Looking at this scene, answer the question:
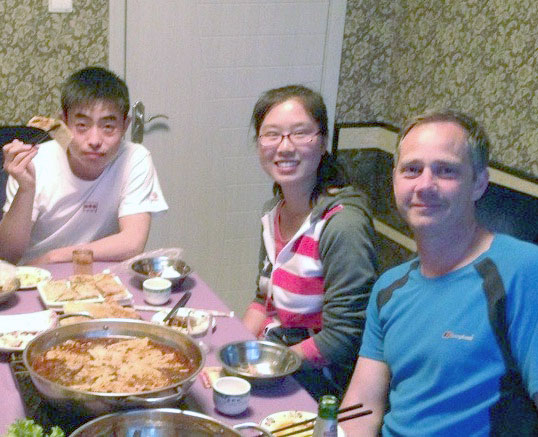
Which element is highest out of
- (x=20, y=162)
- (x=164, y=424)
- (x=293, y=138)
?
(x=293, y=138)

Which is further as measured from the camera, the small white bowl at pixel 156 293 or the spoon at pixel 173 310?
Result: the small white bowl at pixel 156 293

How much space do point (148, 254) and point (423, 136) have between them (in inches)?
41.4

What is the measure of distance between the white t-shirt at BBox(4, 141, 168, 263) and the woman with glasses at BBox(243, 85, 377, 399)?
1.77 feet

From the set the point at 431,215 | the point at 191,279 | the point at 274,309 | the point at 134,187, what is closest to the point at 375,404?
the point at 431,215

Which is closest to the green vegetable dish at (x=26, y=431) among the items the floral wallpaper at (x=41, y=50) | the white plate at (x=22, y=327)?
the white plate at (x=22, y=327)

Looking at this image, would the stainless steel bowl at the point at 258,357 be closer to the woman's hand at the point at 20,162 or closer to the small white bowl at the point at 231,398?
the small white bowl at the point at 231,398

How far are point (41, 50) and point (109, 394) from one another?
248 cm

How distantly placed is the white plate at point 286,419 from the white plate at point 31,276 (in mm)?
959

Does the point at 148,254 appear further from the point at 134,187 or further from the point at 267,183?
the point at 267,183

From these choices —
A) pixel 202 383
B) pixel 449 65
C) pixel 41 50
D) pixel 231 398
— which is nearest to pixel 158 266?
pixel 202 383

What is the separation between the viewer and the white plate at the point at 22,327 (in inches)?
68.1

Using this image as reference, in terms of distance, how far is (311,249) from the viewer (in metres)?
2.15

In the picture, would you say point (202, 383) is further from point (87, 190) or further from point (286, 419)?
point (87, 190)

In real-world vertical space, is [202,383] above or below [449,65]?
below
